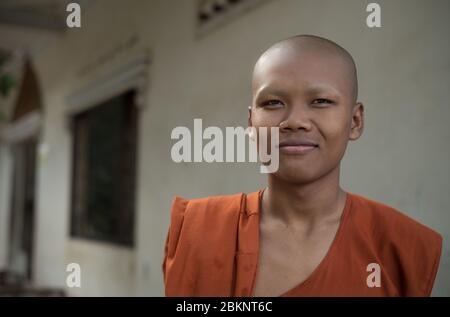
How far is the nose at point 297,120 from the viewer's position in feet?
3.12

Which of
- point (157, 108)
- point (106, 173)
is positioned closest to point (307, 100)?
point (157, 108)

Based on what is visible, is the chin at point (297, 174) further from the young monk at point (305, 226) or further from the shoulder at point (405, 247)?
the shoulder at point (405, 247)

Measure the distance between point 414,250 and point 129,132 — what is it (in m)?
2.40

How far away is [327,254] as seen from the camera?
0.99 m

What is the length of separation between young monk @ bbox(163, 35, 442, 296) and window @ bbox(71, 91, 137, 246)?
76.9 inches

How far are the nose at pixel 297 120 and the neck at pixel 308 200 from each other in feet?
0.43

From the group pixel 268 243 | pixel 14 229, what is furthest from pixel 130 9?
pixel 14 229

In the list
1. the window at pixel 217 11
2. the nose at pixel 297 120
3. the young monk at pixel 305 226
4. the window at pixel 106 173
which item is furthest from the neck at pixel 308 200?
the window at pixel 106 173

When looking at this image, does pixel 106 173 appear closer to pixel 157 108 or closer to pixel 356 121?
pixel 157 108

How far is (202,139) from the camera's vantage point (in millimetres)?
1959

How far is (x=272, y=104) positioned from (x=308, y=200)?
0.21 metres

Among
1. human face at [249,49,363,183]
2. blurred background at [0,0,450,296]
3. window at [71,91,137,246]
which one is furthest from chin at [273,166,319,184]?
window at [71,91,137,246]

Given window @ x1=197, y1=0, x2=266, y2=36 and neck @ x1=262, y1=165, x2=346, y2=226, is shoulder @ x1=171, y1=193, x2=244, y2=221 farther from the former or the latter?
window @ x1=197, y1=0, x2=266, y2=36

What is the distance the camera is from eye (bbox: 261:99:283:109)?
0.99 metres
